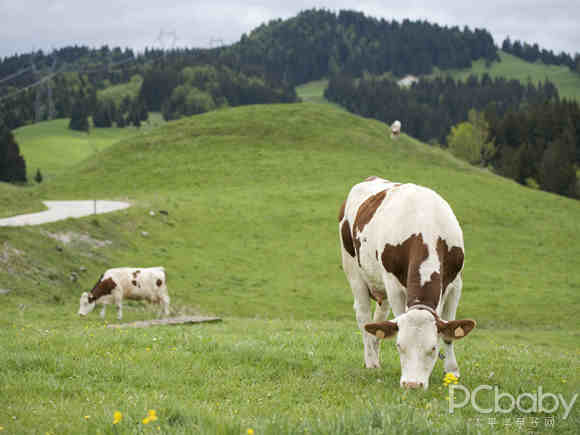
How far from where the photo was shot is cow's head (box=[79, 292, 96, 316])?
2116cm

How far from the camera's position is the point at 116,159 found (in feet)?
217

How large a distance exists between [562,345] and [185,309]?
1547 centimetres

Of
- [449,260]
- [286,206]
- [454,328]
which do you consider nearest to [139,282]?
[449,260]

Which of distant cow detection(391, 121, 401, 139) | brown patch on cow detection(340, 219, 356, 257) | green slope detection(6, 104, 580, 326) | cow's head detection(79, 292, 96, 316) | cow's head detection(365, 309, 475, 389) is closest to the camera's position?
cow's head detection(365, 309, 475, 389)

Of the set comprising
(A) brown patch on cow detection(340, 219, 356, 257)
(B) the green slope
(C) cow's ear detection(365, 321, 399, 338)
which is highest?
(A) brown patch on cow detection(340, 219, 356, 257)

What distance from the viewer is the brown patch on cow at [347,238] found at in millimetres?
10328

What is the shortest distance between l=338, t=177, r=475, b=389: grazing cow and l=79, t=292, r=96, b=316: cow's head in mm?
14112

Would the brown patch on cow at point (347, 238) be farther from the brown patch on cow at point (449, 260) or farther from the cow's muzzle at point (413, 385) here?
the cow's muzzle at point (413, 385)

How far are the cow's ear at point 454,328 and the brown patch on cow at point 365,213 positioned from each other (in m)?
2.46

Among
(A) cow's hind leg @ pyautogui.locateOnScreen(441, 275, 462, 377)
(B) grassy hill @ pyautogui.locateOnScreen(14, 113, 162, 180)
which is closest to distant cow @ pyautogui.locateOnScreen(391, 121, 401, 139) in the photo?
(B) grassy hill @ pyautogui.locateOnScreen(14, 113, 162, 180)
